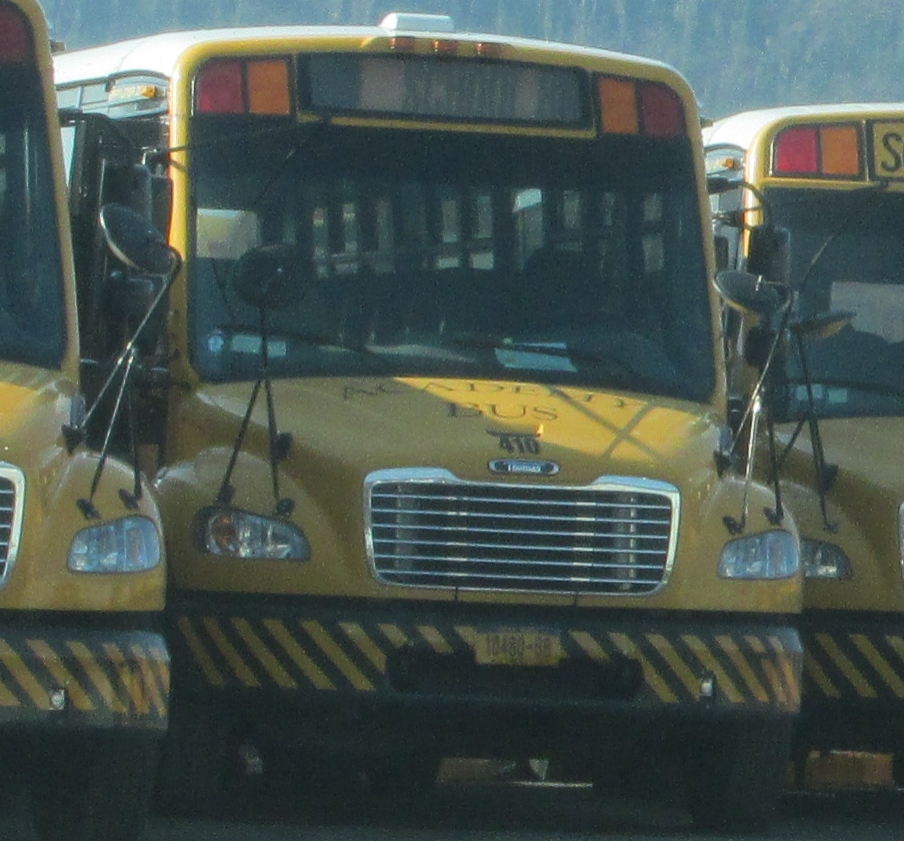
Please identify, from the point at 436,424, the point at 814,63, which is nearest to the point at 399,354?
the point at 436,424

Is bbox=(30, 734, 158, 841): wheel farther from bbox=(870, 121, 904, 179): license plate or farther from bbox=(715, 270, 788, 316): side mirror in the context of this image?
bbox=(870, 121, 904, 179): license plate

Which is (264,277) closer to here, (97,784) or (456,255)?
(456,255)

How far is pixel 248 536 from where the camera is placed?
9.94m

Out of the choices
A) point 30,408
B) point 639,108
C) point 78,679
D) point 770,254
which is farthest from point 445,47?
point 78,679

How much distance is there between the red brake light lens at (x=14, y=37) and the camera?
966 centimetres

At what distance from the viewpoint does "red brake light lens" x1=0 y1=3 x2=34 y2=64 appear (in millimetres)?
9656

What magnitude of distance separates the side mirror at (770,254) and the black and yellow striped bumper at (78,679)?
3428 millimetres

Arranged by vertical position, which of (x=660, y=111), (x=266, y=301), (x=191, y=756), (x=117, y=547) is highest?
(x=660, y=111)

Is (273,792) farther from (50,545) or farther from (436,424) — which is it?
(50,545)

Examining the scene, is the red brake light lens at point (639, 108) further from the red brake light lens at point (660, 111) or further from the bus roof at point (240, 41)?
the bus roof at point (240, 41)

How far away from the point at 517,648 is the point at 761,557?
0.93m

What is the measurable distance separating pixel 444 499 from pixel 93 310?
1.37 metres

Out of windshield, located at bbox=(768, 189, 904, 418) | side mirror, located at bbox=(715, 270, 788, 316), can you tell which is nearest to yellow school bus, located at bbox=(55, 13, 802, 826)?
side mirror, located at bbox=(715, 270, 788, 316)

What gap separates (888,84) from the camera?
140500 mm
